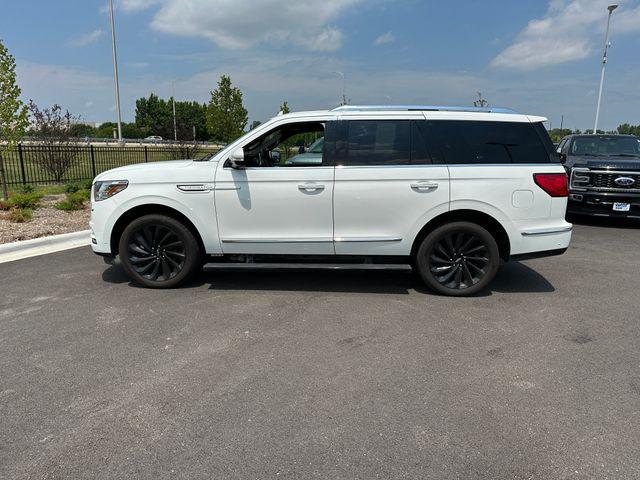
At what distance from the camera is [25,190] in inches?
426

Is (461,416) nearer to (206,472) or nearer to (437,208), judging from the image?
(206,472)

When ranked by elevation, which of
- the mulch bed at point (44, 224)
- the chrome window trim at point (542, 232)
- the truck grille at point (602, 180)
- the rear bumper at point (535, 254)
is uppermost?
the truck grille at point (602, 180)

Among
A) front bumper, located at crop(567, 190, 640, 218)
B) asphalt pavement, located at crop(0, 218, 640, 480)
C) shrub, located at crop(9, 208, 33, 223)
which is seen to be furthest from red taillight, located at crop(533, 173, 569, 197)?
shrub, located at crop(9, 208, 33, 223)

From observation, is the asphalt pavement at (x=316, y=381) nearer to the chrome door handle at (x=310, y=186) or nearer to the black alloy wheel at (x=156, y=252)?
the black alloy wheel at (x=156, y=252)

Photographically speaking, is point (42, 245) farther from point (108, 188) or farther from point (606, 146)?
point (606, 146)

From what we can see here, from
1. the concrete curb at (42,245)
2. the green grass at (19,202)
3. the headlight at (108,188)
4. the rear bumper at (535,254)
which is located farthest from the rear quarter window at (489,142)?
the green grass at (19,202)

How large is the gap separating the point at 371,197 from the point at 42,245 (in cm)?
543

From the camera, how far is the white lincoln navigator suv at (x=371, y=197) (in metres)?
4.97

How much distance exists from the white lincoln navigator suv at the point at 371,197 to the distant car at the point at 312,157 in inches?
0.7

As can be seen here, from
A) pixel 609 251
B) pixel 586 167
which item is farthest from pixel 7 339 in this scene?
pixel 586 167

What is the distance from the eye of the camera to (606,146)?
436 inches

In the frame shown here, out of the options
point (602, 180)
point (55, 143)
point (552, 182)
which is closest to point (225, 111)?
point (55, 143)

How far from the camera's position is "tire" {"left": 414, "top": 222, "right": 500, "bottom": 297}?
5.05 meters

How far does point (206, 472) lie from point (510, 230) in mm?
3883
